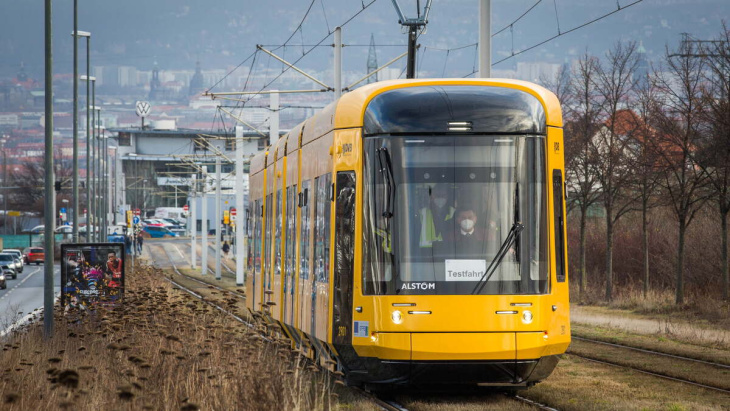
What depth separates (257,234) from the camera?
22438 mm

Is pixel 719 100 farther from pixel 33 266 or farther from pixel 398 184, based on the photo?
pixel 33 266

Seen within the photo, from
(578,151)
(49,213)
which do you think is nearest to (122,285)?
(49,213)

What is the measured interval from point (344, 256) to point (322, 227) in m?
1.15

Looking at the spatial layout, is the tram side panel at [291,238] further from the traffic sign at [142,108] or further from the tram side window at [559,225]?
the traffic sign at [142,108]

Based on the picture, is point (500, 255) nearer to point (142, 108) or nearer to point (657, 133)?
point (657, 133)

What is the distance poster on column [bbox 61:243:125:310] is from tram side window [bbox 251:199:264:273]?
304 cm

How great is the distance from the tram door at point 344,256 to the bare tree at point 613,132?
21689 millimetres

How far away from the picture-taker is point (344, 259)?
13188mm

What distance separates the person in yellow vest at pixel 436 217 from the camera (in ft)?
41.5

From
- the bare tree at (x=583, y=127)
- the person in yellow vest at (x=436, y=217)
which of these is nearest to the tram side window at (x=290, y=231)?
the person in yellow vest at (x=436, y=217)

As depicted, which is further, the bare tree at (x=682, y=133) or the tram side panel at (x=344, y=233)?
the bare tree at (x=682, y=133)

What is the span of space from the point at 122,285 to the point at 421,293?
13271 mm

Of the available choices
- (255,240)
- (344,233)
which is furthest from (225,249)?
(344,233)

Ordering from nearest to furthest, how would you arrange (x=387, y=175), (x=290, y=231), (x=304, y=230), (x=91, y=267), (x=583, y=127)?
(x=387, y=175)
(x=304, y=230)
(x=290, y=231)
(x=91, y=267)
(x=583, y=127)
